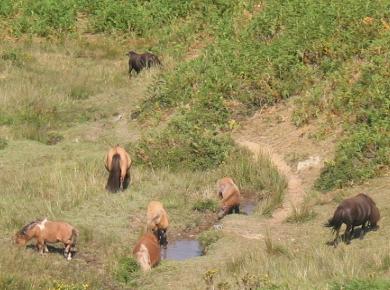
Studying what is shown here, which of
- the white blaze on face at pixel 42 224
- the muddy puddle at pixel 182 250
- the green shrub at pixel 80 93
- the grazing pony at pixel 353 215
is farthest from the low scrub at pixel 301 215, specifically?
the green shrub at pixel 80 93

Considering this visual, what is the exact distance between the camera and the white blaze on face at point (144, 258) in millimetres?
13456

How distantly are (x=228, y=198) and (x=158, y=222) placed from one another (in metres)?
1.92

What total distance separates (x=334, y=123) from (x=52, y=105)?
7922 millimetres

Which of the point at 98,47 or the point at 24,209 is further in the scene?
the point at 98,47

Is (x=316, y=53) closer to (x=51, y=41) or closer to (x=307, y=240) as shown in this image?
(x=307, y=240)

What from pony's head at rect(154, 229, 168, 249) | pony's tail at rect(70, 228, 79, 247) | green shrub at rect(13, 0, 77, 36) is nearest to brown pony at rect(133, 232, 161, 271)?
pony's tail at rect(70, 228, 79, 247)

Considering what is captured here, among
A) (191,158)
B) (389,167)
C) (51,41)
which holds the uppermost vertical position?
(389,167)

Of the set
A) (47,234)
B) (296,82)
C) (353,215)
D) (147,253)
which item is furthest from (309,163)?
(47,234)

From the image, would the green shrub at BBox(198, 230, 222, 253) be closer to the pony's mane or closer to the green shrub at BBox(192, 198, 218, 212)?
the green shrub at BBox(192, 198, 218, 212)

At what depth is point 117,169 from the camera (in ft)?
56.1

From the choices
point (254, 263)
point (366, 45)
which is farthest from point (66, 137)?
point (254, 263)

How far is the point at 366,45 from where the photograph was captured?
22219 millimetres

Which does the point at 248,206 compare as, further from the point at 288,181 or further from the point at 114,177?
the point at 114,177

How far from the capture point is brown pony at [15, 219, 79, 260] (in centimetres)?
1400
